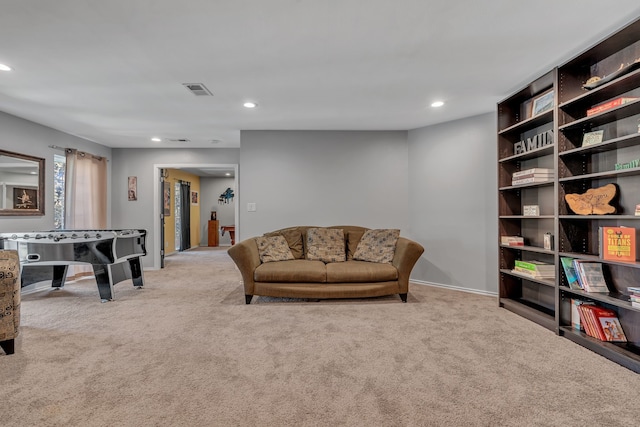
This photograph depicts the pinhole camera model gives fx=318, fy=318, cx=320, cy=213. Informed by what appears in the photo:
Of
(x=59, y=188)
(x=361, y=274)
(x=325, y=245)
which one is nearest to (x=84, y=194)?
(x=59, y=188)

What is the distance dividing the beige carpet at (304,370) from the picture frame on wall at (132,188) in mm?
2857

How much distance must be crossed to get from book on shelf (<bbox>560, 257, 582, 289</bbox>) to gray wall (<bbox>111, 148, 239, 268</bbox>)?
532cm

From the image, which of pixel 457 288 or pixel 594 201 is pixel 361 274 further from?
pixel 594 201

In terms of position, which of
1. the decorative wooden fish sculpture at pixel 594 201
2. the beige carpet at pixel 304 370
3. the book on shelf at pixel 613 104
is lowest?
the beige carpet at pixel 304 370

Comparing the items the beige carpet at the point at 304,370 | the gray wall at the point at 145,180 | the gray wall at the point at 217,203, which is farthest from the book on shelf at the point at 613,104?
the gray wall at the point at 217,203

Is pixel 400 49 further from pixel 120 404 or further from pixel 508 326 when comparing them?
pixel 120 404

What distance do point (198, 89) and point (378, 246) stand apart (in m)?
2.65

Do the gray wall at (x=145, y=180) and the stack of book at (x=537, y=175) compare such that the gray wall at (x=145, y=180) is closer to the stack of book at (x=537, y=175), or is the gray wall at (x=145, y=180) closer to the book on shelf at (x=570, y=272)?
the stack of book at (x=537, y=175)

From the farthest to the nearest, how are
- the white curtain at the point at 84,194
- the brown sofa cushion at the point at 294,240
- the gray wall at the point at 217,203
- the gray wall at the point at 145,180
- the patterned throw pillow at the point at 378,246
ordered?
the gray wall at the point at 217,203
the gray wall at the point at 145,180
the white curtain at the point at 84,194
the brown sofa cushion at the point at 294,240
the patterned throw pillow at the point at 378,246

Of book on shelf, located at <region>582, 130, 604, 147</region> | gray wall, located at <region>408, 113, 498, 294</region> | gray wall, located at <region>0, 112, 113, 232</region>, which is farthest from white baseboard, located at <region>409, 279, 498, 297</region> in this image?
gray wall, located at <region>0, 112, 113, 232</region>

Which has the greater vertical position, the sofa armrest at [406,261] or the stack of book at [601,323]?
the sofa armrest at [406,261]

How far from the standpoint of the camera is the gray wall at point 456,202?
395cm

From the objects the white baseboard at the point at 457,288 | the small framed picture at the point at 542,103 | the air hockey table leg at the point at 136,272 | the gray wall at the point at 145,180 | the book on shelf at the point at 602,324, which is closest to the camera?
the book on shelf at the point at 602,324

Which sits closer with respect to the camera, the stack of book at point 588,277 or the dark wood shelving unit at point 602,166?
→ the dark wood shelving unit at point 602,166
